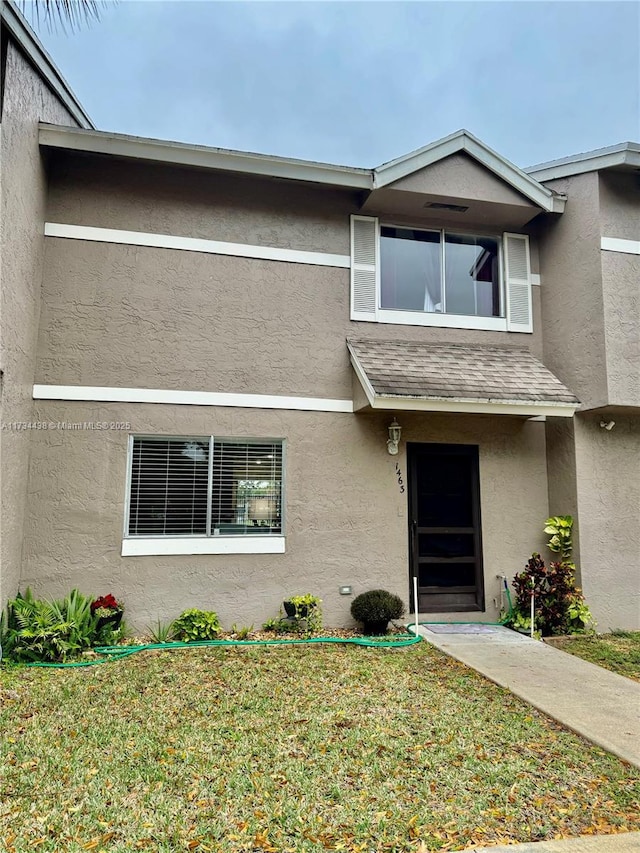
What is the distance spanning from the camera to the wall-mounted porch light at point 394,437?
8672mm

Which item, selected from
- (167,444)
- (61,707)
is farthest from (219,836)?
(167,444)

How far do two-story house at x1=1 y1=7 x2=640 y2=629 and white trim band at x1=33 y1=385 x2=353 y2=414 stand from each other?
3 centimetres

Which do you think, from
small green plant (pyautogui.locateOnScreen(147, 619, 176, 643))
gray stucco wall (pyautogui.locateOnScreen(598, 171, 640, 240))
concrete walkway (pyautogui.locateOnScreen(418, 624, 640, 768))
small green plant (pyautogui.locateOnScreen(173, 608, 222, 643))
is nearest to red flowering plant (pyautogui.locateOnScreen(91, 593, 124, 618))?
small green plant (pyautogui.locateOnScreen(147, 619, 176, 643))

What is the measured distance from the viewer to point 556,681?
621 cm

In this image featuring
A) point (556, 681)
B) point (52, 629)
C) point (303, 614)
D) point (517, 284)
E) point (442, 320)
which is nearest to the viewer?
point (556, 681)

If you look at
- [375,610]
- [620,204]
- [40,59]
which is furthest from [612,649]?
[40,59]

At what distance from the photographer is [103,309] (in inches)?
320

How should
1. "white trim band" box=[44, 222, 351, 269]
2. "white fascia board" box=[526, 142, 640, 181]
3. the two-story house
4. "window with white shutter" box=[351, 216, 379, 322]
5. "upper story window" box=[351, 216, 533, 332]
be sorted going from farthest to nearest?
"upper story window" box=[351, 216, 533, 332] → "window with white shutter" box=[351, 216, 379, 322] → "white fascia board" box=[526, 142, 640, 181] → "white trim band" box=[44, 222, 351, 269] → the two-story house

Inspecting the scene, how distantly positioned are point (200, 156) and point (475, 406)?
539 centimetres

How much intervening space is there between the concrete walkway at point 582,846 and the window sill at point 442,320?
715cm

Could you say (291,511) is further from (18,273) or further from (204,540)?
(18,273)

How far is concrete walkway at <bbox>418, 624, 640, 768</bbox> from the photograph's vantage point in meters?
4.91

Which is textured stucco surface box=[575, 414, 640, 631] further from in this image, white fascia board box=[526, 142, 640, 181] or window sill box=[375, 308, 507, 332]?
white fascia board box=[526, 142, 640, 181]

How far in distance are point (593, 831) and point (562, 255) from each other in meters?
8.39
